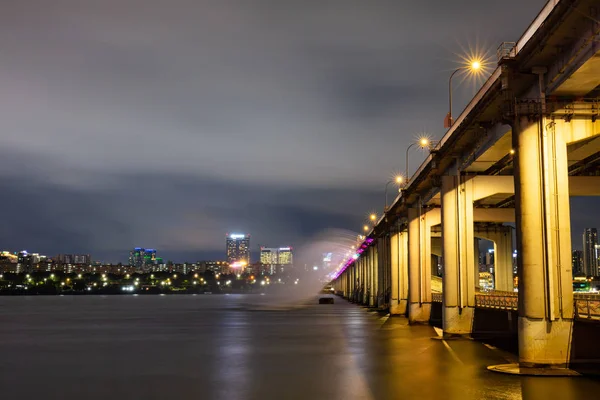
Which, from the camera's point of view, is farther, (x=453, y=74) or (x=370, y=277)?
(x=370, y=277)

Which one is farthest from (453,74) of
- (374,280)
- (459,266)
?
(374,280)

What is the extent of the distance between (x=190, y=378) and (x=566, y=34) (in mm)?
21309

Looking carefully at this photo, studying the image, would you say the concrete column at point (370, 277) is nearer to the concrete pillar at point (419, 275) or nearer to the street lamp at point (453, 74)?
the concrete pillar at point (419, 275)

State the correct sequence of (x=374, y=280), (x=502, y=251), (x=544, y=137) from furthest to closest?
(x=374, y=280), (x=502, y=251), (x=544, y=137)

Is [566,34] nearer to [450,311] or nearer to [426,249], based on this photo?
[450,311]

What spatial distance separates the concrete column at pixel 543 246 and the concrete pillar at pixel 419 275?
122 ft

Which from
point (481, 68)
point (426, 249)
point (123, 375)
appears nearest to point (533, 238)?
point (481, 68)

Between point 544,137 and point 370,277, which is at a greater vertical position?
point 544,137

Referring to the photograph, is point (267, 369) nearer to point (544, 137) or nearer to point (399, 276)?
point (544, 137)

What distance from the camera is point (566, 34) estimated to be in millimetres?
26719

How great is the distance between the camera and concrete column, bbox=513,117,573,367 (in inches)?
1160

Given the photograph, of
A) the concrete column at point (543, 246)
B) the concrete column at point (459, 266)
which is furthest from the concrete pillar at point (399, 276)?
the concrete column at point (543, 246)

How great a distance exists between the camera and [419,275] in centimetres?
6812

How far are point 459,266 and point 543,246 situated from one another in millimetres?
20285
